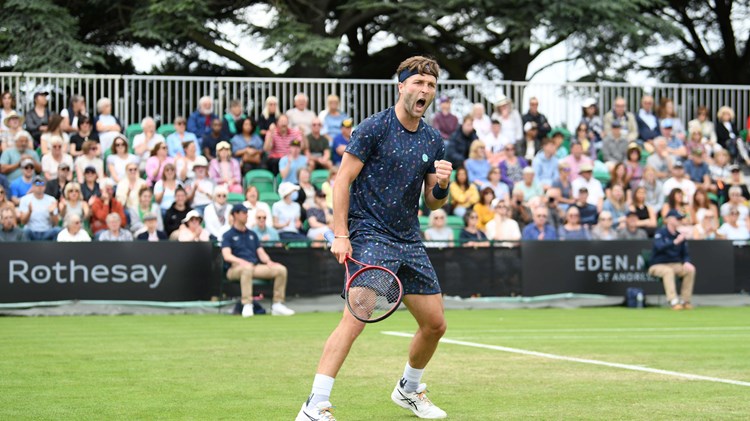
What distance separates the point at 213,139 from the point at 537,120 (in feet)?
22.6

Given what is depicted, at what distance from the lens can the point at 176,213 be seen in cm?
2009


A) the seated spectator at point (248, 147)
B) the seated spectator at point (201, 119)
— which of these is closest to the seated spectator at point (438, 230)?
the seated spectator at point (248, 147)

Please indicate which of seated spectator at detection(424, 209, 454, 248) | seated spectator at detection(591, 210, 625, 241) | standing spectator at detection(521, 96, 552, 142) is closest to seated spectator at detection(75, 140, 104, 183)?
seated spectator at detection(424, 209, 454, 248)

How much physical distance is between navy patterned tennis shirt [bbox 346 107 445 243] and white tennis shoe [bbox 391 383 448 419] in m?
1.05

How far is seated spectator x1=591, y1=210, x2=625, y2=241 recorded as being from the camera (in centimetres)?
2159

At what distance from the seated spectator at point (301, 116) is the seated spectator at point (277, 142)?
65 centimetres

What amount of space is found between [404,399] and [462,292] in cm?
1224

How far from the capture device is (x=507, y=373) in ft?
33.4

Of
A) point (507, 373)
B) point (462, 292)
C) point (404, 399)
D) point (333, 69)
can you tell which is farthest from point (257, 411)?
point (333, 69)

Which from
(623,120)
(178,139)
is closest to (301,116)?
(178,139)

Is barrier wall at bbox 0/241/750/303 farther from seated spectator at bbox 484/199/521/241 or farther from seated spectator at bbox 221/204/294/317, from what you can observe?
seated spectator at bbox 484/199/521/241

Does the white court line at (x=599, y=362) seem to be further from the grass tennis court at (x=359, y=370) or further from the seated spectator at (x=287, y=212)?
the seated spectator at (x=287, y=212)

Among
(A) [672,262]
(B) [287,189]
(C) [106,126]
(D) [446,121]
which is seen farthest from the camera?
(D) [446,121]

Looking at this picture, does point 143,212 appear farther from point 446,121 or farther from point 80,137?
point 446,121
